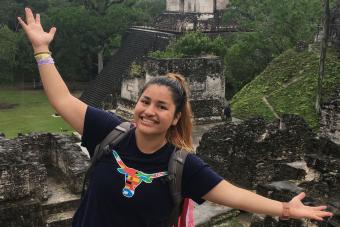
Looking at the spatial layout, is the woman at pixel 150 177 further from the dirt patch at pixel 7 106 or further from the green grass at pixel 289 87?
the dirt patch at pixel 7 106

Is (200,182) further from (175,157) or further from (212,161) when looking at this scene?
(212,161)

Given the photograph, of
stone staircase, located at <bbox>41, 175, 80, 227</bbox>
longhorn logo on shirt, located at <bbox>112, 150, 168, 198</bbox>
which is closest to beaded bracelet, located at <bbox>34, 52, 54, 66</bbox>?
longhorn logo on shirt, located at <bbox>112, 150, 168, 198</bbox>

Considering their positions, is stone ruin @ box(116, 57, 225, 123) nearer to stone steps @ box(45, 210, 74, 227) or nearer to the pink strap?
stone steps @ box(45, 210, 74, 227)

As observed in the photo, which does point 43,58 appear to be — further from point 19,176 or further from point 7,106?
point 7,106

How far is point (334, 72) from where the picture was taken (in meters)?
15.5

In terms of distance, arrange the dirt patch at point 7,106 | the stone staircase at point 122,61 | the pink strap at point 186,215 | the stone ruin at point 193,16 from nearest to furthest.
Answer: the pink strap at point 186,215, the stone staircase at point 122,61, the dirt patch at point 7,106, the stone ruin at point 193,16

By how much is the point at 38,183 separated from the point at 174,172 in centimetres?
566

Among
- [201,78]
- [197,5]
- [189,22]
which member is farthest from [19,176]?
[197,5]

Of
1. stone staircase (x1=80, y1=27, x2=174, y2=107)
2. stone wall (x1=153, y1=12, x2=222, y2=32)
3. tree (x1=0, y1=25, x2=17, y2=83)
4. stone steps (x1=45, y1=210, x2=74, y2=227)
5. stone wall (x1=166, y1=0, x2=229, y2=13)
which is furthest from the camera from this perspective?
stone wall (x1=166, y1=0, x2=229, y2=13)

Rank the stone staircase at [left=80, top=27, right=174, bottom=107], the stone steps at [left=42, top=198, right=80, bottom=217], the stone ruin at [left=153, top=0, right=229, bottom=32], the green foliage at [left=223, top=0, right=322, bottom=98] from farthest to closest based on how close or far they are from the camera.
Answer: the stone ruin at [left=153, top=0, right=229, bottom=32] → the stone staircase at [left=80, top=27, right=174, bottom=107] → the green foliage at [left=223, top=0, right=322, bottom=98] → the stone steps at [left=42, top=198, right=80, bottom=217]

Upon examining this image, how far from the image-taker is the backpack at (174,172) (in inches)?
91.7

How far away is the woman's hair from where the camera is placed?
2.44 meters

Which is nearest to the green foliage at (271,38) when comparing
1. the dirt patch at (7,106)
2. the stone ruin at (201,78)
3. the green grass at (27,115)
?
the stone ruin at (201,78)

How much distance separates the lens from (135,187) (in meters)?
2.32
